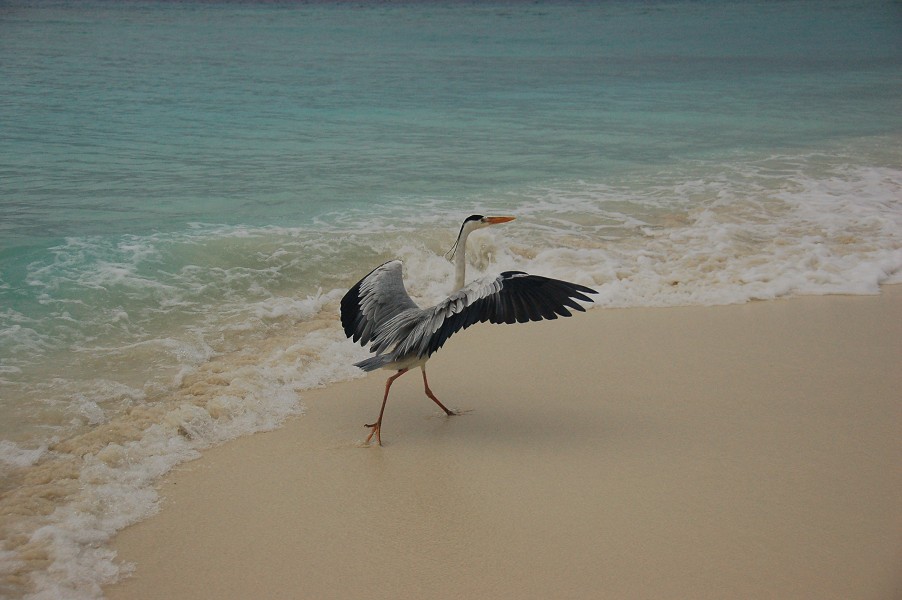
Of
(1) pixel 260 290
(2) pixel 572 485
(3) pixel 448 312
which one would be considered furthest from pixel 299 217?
(2) pixel 572 485

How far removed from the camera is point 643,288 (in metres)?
7.49

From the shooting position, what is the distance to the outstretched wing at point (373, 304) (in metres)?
5.23

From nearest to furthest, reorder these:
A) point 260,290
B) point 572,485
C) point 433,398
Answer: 1. point 572,485
2. point 433,398
3. point 260,290

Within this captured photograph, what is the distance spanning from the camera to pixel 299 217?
32.8 ft

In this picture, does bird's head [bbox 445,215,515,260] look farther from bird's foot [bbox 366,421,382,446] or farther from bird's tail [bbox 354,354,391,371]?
bird's foot [bbox 366,421,382,446]

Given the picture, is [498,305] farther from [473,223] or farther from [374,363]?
[473,223]

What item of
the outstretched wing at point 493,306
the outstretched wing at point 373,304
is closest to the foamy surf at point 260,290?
the outstretched wing at point 373,304

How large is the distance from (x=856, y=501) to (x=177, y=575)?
3.12 metres

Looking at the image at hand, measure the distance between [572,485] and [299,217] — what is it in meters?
6.33

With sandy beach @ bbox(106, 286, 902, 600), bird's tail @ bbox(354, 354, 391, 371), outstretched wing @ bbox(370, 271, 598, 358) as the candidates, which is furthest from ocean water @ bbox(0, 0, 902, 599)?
outstretched wing @ bbox(370, 271, 598, 358)

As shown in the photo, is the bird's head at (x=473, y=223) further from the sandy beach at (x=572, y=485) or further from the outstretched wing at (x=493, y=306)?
the sandy beach at (x=572, y=485)

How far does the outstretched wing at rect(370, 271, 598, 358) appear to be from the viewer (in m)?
4.52

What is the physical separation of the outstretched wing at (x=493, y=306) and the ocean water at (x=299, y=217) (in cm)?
117

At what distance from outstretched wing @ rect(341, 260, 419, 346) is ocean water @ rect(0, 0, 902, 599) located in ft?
2.05
